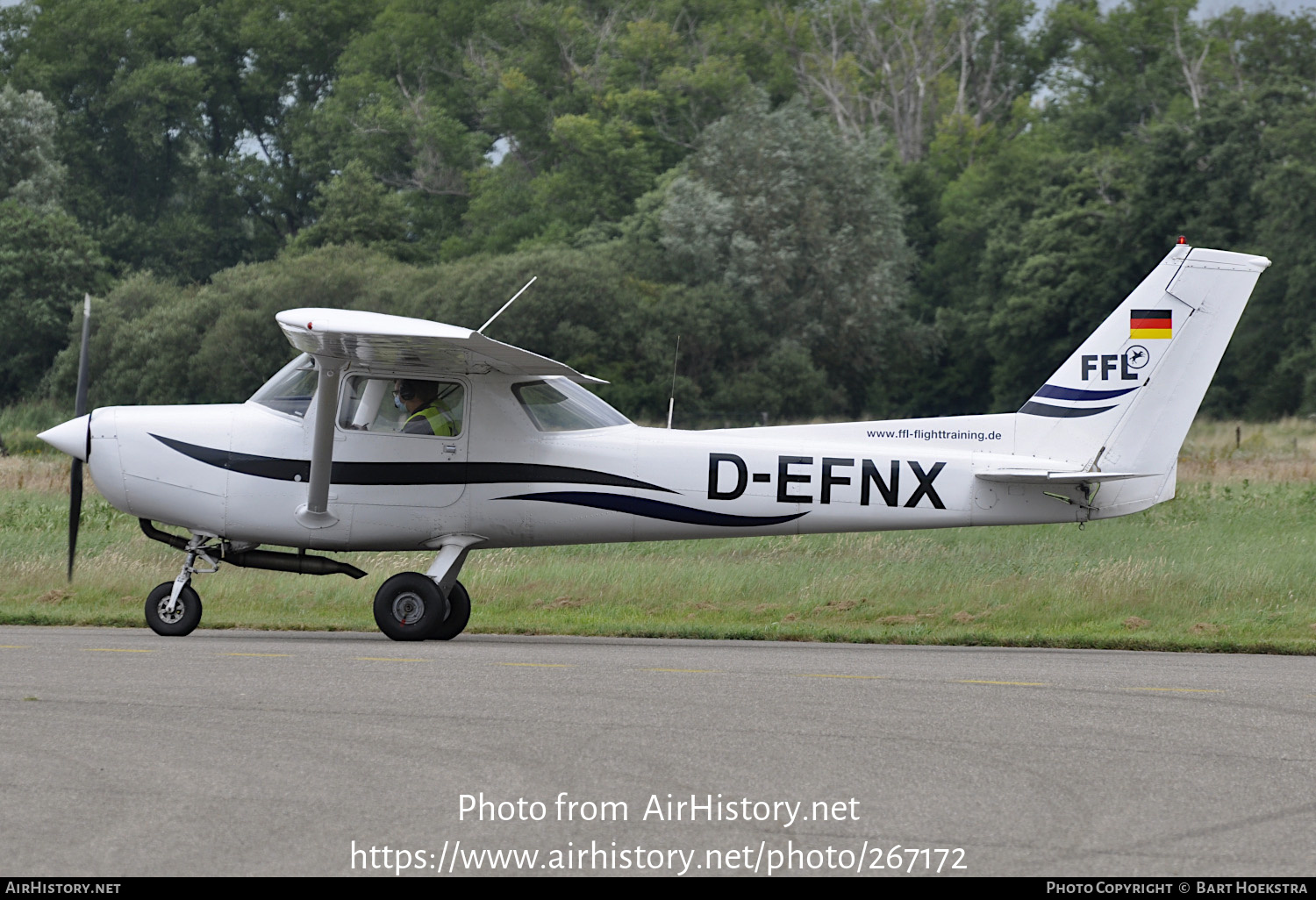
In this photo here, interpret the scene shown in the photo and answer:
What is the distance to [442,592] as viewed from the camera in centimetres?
1297

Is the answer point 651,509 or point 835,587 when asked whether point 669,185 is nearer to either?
point 835,587

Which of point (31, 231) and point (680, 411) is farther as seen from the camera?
point (31, 231)

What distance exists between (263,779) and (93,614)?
29.8 ft

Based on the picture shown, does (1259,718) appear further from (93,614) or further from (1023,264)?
(1023,264)

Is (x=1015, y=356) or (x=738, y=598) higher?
(x=1015, y=356)

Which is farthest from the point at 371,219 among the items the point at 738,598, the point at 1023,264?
the point at 738,598

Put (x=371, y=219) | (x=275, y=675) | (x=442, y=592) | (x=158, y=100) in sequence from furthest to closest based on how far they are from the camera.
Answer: (x=158, y=100), (x=371, y=219), (x=442, y=592), (x=275, y=675)

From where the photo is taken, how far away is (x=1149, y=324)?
1314 cm

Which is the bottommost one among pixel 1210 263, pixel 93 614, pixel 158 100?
pixel 93 614

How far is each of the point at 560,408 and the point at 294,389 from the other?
85.5 inches

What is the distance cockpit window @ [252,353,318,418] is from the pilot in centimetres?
73

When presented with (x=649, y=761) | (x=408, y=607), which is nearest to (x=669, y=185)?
(x=408, y=607)

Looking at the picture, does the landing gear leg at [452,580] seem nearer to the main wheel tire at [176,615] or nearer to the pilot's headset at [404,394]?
the pilot's headset at [404,394]

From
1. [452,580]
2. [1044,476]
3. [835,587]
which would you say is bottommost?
[835,587]
